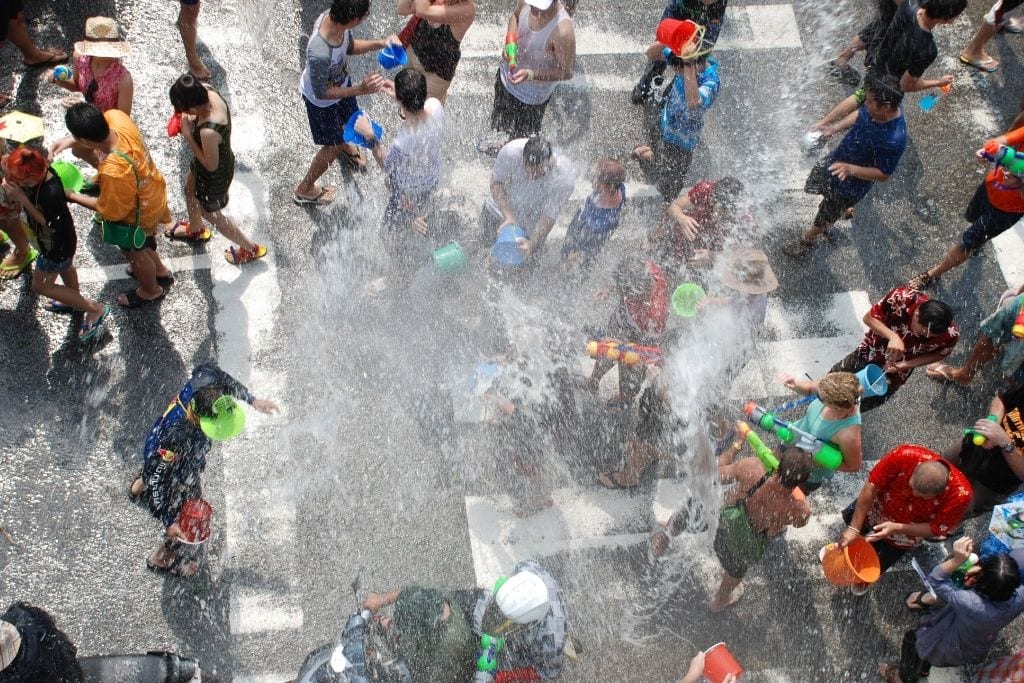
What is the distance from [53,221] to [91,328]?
0.86 metres

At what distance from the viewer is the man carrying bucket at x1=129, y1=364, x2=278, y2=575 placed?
4.77 meters

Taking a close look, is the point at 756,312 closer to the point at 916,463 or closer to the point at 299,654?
the point at 916,463

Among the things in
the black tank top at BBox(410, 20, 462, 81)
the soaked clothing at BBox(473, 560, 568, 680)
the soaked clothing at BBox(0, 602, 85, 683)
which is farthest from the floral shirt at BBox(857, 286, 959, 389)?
Answer: the soaked clothing at BBox(0, 602, 85, 683)

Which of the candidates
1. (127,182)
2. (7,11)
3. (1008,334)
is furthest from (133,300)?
(1008,334)

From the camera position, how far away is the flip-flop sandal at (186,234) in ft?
22.1

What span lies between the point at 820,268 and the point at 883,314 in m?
1.48

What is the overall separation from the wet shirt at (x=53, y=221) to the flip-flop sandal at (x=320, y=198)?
1.75m

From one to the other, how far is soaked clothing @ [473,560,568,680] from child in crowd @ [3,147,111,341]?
3.48 m

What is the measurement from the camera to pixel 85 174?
7012 mm

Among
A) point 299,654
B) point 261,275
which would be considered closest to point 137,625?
point 299,654

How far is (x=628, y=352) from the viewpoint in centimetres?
574

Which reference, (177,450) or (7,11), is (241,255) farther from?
(7,11)

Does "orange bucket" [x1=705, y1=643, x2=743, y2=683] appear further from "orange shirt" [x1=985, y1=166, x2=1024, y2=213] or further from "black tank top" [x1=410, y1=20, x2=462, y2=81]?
"black tank top" [x1=410, y1=20, x2=462, y2=81]

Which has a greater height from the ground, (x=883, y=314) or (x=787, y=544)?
(x=883, y=314)
